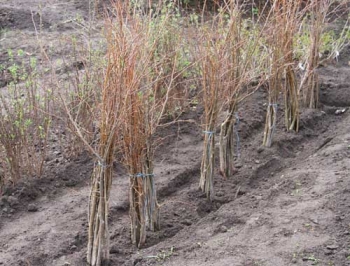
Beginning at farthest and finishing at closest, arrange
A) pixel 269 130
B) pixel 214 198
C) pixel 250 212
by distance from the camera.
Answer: pixel 269 130
pixel 214 198
pixel 250 212

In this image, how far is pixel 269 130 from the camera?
21.0 ft

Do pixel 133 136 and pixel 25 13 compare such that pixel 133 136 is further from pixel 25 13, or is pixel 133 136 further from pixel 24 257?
pixel 25 13

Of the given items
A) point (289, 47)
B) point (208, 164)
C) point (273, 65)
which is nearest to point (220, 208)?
point (208, 164)

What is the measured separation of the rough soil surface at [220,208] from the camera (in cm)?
456

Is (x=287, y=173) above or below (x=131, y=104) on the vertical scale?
below

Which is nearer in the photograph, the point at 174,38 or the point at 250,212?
the point at 250,212

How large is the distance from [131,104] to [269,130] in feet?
8.09

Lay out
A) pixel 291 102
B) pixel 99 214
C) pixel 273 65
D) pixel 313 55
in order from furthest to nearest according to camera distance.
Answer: pixel 313 55 < pixel 291 102 < pixel 273 65 < pixel 99 214

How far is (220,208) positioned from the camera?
5301 mm

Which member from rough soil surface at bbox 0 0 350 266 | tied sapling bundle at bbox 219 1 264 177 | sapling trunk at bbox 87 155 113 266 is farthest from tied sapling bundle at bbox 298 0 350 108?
sapling trunk at bbox 87 155 113 266

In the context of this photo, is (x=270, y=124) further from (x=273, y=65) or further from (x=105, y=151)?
(x=105, y=151)

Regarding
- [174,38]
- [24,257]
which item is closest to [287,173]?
[174,38]

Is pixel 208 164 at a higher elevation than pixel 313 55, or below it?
below

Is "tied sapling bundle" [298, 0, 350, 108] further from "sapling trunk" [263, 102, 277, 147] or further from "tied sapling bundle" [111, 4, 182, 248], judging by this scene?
"tied sapling bundle" [111, 4, 182, 248]
